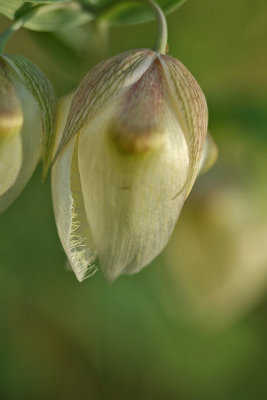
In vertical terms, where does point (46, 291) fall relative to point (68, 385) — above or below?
above

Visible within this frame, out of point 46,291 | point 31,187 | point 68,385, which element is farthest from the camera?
point 68,385

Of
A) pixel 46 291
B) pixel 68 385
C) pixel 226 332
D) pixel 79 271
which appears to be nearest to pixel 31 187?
pixel 46 291

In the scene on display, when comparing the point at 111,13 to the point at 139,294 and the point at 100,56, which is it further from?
the point at 139,294

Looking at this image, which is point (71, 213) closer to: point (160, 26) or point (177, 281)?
point (160, 26)

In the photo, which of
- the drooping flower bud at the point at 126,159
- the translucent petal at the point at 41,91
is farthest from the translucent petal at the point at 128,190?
the translucent petal at the point at 41,91

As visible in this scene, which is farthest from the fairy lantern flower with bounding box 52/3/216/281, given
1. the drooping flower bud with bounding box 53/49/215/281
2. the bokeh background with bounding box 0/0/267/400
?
the bokeh background with bounding box 0/0/267/400

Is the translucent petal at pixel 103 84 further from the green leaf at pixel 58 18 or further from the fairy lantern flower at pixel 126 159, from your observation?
the green leaf at pixel 58 18

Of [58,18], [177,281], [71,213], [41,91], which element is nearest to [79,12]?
[58,18]
